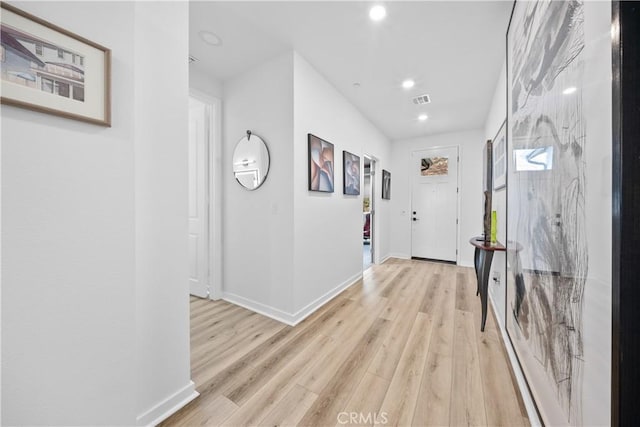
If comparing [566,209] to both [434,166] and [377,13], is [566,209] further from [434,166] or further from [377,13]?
[434,166]

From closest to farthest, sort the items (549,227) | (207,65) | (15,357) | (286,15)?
1. (15,357)
2. (549,227)
3. (286,15)
4. (207,65)

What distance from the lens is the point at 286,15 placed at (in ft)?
5.99

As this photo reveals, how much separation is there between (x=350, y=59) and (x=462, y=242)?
391cm

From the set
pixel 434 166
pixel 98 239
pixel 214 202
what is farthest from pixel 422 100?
pixel 98 239

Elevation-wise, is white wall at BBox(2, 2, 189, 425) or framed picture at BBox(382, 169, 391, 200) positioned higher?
framed picture at BBox(382, 169, 391, 200)

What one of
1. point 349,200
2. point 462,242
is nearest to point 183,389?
point 349,200

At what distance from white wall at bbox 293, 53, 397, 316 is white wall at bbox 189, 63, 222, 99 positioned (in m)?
1.09

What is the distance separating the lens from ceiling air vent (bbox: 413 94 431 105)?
317 centimetres

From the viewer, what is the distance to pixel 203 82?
2.59 metres

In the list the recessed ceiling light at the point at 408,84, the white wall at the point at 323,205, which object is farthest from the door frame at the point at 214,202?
the recessed ceiling light at the point at 408,84

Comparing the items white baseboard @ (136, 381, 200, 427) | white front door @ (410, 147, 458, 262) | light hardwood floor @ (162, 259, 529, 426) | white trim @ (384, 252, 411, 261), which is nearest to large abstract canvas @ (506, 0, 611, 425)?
light hardwood floor @ (162, 259, 529, 426)

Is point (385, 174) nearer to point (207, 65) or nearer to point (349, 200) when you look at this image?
point (349, 200)

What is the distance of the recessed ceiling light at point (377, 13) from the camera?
1733 mm

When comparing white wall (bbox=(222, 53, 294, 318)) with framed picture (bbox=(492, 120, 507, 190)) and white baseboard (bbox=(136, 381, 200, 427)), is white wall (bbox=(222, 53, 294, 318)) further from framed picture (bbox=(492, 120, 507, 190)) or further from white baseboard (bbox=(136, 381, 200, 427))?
framed picture (bbox=(492, 120, 507, 190))
